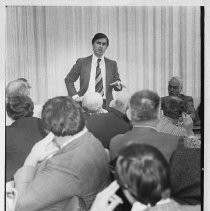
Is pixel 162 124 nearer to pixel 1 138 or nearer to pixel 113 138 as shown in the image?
pixel 113 138

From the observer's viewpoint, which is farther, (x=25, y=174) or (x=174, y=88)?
(x=174, y=88)

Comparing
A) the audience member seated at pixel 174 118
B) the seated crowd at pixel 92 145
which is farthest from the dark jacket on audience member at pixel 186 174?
the audience member seated at pixel 174 118

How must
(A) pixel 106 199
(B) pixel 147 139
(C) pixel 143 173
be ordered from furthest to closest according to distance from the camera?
(B) pixel 147 139, (A) pixel 106 199, (C) pixel 143 173

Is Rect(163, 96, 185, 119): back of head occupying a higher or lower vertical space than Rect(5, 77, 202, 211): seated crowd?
higher

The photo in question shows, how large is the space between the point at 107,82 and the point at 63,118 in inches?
12.9

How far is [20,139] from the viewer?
176 centimetres

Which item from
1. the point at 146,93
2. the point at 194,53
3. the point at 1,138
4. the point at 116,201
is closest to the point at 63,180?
the point at 116,201

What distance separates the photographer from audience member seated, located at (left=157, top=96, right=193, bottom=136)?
1.77 meters

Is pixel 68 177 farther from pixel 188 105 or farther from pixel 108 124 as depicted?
pixel 188 105

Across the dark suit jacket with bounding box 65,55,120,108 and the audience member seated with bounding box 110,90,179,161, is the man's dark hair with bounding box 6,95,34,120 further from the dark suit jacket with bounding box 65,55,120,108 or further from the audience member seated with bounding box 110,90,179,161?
the audience member seated with bounding box 110,90,179,161

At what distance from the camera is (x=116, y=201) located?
147 centimetres

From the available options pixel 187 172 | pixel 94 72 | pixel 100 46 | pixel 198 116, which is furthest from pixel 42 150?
pixel 198 116

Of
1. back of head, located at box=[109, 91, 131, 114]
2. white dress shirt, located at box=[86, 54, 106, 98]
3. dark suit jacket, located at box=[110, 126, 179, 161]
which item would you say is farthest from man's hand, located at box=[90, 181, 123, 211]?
white dress shirt, located at box=[86, 54, 106, 98]

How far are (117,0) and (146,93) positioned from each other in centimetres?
49
